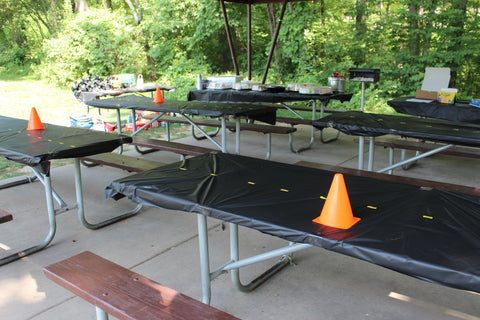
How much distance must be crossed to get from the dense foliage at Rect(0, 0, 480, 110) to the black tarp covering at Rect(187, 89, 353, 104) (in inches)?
177

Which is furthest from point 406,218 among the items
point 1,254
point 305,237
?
point 1,254

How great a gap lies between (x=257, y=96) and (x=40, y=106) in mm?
6568

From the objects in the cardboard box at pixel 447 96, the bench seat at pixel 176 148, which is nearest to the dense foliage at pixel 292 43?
the cardboard box at pixel 447 96

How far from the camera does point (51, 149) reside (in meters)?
3.09

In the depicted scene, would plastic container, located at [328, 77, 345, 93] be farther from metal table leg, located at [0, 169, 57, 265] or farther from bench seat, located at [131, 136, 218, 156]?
metal table leg, located at [0, 169, 57, 265]

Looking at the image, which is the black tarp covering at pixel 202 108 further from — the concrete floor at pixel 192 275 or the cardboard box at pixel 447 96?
the cardboard box at pixel 447 96

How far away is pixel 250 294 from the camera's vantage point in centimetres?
261

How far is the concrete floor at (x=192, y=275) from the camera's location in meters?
2.44

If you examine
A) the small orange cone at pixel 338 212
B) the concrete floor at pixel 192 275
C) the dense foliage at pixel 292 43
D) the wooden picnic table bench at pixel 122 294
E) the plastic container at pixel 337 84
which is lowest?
the concrete floor at pixel 192 275

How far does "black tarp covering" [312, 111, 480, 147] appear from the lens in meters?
3.39

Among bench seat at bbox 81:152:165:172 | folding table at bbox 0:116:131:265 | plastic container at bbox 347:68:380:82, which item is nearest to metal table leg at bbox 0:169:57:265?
folding table at bbox 0:116:131:265

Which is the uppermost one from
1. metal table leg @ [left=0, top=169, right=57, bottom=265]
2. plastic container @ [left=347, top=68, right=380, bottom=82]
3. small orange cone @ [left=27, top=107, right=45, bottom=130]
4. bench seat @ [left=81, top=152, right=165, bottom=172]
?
plastic container @ [left=347, top=68, right=380, bottom=82]

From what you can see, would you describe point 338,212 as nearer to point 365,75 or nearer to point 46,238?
point 46,238

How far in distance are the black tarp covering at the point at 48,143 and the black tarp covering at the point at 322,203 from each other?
0.94 meters
